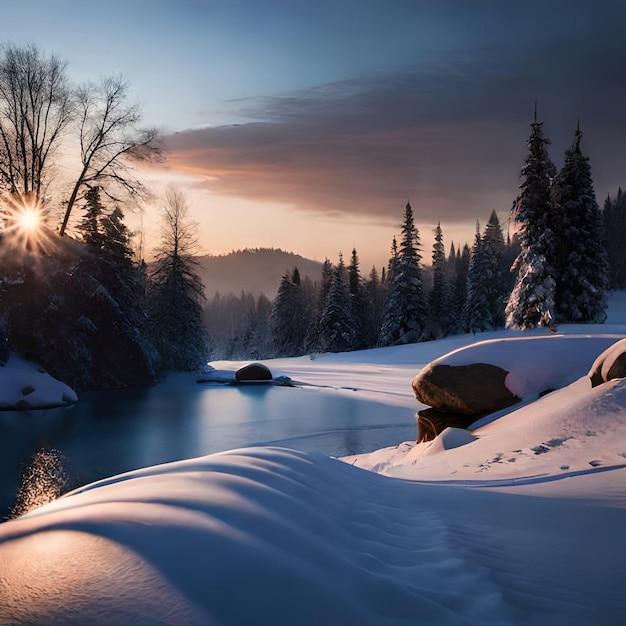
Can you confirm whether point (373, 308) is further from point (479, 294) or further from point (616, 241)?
point (616, 241)

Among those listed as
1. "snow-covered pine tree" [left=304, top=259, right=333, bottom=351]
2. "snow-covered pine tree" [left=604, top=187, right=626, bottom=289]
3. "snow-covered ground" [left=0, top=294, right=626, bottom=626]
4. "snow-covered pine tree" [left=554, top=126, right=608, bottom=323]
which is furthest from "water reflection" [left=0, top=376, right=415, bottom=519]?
"snow-covered pine tree" [left=604, top=187, right=626, bottom=289]

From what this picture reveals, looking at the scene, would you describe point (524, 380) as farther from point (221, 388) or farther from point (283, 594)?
point (221, 388)

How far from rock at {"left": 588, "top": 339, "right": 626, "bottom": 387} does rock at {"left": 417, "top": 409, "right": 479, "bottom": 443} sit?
272 cm

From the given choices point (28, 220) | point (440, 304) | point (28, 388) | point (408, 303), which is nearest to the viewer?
point (28, 388)

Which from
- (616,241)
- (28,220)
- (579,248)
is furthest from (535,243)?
(616,241)

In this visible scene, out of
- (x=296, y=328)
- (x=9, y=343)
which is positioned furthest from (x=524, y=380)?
(x=296, y=328)

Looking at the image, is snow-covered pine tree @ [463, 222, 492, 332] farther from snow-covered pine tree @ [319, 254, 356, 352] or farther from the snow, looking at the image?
the snow

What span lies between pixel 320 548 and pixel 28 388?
16.1 metres

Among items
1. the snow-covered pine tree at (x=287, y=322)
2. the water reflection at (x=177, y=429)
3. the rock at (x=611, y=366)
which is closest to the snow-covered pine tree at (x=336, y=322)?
the snow-covered pine tree at (x=287, y=322)

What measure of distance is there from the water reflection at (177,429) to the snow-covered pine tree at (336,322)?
82.4 feet

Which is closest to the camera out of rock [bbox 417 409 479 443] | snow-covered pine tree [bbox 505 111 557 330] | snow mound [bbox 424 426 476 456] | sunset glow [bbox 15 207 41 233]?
snow mound [bbox 424 426 476 456]

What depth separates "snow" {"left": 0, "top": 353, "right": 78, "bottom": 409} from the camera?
14.8 metres

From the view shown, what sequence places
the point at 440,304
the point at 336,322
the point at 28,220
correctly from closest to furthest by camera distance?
1. the point at 28,220
2. the point at 336,322
3. the point at 440,304

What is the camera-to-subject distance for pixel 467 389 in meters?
8.52
